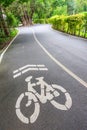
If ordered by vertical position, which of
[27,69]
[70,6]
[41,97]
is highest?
[41,97]

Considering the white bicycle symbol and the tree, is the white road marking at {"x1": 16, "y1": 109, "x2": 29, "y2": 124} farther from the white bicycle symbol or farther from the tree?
the tree

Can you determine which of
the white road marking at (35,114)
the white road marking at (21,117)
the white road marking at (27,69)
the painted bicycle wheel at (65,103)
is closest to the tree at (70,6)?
the white road marking at (27,69)

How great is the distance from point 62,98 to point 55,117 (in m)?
1.11

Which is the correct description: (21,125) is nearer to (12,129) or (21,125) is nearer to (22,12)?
(12,129)

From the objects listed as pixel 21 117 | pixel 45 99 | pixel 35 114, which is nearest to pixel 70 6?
pixel 45 99

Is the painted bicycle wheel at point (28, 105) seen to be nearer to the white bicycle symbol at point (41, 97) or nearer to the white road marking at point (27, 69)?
the white bicycle symbol at point (41, 97)

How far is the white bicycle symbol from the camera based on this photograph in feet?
18.1

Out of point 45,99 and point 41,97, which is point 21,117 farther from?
point 41,97

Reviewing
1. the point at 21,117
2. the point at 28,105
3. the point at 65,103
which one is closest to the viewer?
the point at 21,117

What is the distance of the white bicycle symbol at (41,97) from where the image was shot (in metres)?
5.53

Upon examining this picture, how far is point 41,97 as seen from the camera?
6.59 meters

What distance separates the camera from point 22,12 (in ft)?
268

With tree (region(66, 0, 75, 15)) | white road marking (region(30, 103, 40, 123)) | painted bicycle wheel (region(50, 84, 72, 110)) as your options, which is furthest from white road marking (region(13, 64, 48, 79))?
tree (region(66, 0, 75, 15))

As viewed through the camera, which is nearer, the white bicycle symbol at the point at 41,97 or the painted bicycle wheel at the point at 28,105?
the painted bicycle wheel at the point at 28,105
